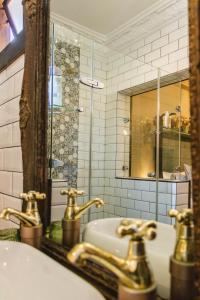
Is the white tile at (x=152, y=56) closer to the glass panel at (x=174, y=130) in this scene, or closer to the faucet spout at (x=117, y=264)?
the glass panel at (x=174, y=130)

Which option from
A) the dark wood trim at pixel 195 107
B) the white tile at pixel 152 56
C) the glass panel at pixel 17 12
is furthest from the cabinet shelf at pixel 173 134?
the glass panel at pixel 17 12

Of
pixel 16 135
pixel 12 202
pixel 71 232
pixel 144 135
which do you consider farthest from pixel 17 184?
pixel 144 135

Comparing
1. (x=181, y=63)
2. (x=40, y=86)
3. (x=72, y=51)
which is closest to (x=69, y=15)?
(x=72, y=51)

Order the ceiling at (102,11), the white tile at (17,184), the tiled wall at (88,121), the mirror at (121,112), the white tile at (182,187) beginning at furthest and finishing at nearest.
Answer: the white tile at (17,184)
the tiled wall at (88,121)
the ceiling at (102,11)
the mirror at (121,112)
the white tile at (182,187)

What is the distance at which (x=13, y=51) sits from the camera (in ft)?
4.13

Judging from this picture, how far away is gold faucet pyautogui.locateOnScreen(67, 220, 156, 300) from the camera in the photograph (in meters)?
0.44

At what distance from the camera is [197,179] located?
46cm

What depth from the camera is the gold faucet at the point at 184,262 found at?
477mm

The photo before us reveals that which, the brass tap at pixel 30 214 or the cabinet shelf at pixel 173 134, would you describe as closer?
the cabinet shelf at pixel 173 134

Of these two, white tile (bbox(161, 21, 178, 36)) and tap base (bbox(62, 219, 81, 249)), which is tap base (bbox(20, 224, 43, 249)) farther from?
white tile (bbox(161, 21, 178, 36))

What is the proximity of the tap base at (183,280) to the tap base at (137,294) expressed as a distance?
0.21 feet

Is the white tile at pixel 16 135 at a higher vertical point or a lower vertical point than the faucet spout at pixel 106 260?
higher

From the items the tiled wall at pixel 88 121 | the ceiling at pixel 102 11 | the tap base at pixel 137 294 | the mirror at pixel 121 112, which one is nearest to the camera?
the tap base at pixel 137 294

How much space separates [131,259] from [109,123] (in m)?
0.54
